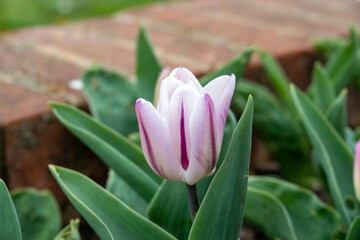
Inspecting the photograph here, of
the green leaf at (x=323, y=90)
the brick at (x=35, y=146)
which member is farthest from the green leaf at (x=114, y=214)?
the green leaf at (x=323, y=90)

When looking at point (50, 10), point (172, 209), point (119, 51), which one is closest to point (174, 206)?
point (172, 209)

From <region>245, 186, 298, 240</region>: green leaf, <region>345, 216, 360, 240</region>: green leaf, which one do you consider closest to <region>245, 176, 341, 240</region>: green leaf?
<region>245, 186, 298, 240</region>: green leaf

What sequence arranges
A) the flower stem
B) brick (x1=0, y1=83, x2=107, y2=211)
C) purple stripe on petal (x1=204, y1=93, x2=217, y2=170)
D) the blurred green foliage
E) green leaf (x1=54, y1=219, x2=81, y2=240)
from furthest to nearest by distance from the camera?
the blurred green foliage
brick (x1=0, y1=83, x2=107, y2=211)
green leaf (x1=54, y1=219, x2=81, y2=240)
the flower stem
purple stripe on petal (x1=204, y1=93, x2=217, y2=170)

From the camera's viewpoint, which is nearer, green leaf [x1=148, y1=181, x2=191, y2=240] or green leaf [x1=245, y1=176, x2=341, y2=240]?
green leaf [x1=148, y1=181, x2=191, y2=240]

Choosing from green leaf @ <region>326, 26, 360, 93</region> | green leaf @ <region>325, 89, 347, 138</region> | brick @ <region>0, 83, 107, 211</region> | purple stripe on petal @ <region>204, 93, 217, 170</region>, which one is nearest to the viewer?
purple stripe on petal @ <region>204, 93, 217, 170</region>

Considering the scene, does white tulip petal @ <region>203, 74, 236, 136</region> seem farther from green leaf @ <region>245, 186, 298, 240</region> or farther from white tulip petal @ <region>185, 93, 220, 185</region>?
green leaf @ <region>245, 186, 298, 240</region>

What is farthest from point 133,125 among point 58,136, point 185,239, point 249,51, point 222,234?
point 222,234

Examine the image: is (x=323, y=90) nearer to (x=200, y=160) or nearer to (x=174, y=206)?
(x=174, y=206)
